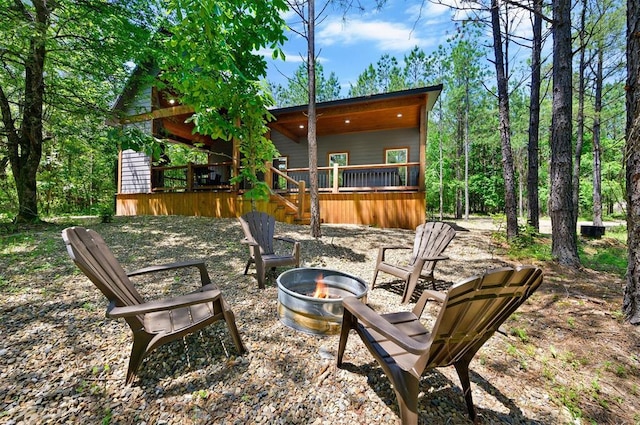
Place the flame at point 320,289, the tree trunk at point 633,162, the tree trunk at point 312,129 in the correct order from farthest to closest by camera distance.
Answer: the tree trunk at point 312,129
the flame at point 320,289
the tree trunk at point 633,162

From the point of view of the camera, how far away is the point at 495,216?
6.76 meters

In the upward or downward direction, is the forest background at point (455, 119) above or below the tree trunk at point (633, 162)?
above

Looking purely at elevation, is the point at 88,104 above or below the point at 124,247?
above

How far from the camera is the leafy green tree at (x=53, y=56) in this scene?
5410 millimetres

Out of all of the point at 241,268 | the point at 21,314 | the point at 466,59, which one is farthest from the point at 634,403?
the point at 466,59

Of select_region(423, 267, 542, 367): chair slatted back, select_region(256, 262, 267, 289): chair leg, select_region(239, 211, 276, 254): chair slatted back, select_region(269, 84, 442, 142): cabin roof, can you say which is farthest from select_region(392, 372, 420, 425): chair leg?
select_region(269, 84, 442, 142): cabin roof

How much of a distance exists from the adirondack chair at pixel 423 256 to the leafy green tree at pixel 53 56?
22.8 ft

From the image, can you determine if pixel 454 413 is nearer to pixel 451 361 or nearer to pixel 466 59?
pixel 451 361

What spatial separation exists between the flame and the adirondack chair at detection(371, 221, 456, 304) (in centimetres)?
102

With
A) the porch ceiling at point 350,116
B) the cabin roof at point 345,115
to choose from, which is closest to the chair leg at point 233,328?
the cabin roof at point 345,115

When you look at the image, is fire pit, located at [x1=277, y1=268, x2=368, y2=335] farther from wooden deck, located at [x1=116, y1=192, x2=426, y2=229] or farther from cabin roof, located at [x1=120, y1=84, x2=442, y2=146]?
cabin roof, located at [x1=120, y1=84, x2=442, y2=146]

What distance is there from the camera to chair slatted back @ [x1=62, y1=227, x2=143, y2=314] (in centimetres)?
162

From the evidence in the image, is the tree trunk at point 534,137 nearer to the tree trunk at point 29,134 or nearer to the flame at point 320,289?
the flame at point 320,289

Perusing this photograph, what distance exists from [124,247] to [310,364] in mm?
4923
